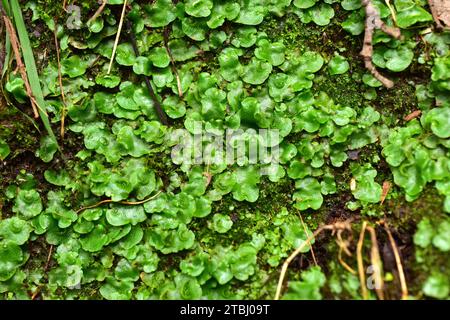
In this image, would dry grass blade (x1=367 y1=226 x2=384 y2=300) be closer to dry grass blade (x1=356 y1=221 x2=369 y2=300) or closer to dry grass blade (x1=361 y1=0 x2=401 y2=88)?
dry grass blade (x1=356 y1=221 x2=369 y2=300)

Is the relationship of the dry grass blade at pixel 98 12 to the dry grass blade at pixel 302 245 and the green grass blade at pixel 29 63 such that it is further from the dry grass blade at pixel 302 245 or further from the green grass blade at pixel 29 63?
the dry grass blade at pixel 302 245

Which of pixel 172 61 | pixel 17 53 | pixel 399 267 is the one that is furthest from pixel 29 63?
pixel 399 267

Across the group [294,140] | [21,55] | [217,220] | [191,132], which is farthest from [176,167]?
[21,55]

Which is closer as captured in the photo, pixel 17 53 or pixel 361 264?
pixel 361 264

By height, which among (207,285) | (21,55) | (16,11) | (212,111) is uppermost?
(16,11)

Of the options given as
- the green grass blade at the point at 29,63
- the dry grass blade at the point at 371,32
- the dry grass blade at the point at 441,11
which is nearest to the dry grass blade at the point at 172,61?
the green grass blade at the point at 29,63

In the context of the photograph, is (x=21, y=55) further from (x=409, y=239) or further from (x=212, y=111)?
(x=409, y=239)

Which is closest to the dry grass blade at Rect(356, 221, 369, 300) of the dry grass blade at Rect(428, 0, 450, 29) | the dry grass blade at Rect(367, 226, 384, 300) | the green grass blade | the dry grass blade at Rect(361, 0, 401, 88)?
the dry grass blade at Rect(367, 226, 384, 300)

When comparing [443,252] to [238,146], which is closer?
[443,252]

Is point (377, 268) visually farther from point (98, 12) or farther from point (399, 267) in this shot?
point (98, 12)
